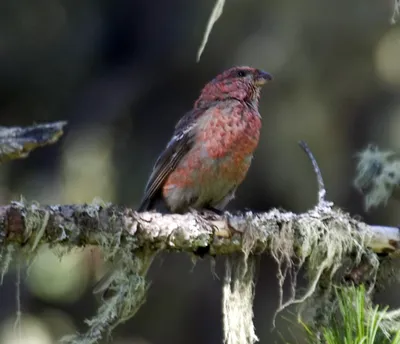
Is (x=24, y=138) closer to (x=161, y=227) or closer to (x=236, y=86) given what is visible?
(x=161, y=227)

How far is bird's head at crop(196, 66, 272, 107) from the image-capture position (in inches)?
187

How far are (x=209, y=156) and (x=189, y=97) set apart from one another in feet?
9.16

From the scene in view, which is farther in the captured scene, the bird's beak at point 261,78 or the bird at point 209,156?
the bird's beak at point 261,78

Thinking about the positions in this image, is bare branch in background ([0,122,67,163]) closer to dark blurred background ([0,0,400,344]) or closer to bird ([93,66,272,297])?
bird ([93,66,272,297])

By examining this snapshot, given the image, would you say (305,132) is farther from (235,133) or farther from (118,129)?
(235,133)

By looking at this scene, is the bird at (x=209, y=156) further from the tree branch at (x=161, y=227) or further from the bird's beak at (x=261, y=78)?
the tree branch at (x=161, y=227)

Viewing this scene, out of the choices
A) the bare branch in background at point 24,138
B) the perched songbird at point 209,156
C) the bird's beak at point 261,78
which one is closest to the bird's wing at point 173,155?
the perched songbird at point 209,156

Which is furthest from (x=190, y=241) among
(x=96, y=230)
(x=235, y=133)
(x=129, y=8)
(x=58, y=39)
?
(x=129, y=8)

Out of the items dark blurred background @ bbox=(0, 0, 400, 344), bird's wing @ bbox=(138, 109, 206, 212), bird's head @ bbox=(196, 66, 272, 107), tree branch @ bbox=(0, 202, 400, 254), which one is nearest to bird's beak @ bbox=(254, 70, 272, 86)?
bird's head @ bbox=(196, 66, 272, 107)

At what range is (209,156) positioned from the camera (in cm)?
445

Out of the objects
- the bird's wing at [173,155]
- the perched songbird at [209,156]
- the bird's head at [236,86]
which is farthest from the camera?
the bird's head at [236,86]

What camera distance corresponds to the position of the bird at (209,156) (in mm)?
4445

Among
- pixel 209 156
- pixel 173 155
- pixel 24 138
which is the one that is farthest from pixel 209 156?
pixel 24 138

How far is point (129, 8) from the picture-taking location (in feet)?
24.7
